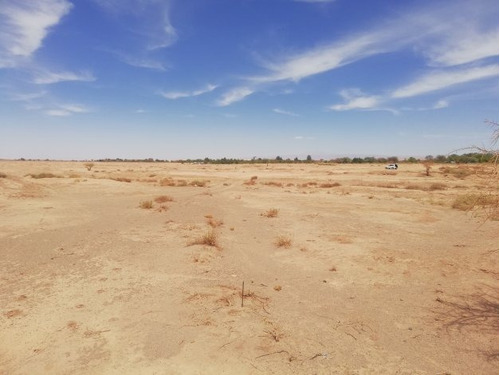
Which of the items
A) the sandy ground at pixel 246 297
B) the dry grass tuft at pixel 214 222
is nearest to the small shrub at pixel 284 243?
the sandy ground at pixel 246 297

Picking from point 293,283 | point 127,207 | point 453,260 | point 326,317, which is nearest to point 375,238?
point 453,260

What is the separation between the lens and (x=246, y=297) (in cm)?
758

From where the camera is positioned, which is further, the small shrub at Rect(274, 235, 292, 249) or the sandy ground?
the small shrub at Rect(274, 235, 292, 249)

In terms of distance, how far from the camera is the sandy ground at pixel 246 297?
17.8 ft

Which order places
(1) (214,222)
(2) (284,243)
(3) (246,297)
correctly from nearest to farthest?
(3) (246,297)
(2) (284,243)
(1) (214,222)

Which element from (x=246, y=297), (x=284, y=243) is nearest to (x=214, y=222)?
(x=284, y=243)

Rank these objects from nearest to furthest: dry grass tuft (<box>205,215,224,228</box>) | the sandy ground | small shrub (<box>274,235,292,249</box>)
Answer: the sandy ground, small shrub (<box>274,235,292,249</box>), dry grass tuft (<box>205,215,224,228</box>)

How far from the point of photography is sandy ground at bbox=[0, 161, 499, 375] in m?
5.42

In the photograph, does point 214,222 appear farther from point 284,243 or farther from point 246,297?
point 246,297

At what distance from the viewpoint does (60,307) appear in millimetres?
7000

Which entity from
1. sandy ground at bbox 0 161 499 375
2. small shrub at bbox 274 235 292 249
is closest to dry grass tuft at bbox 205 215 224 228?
sandy ground at bbox 0 161 499 375

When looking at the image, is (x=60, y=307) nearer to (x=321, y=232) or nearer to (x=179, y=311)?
(x=179, y=311)

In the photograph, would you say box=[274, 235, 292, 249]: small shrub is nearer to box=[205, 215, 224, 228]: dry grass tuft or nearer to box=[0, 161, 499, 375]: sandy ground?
box=[0, 161, 499, 375]: sandy ground

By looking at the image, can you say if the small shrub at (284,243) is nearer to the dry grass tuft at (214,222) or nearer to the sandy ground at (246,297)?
the sandy ground at (246,297)
